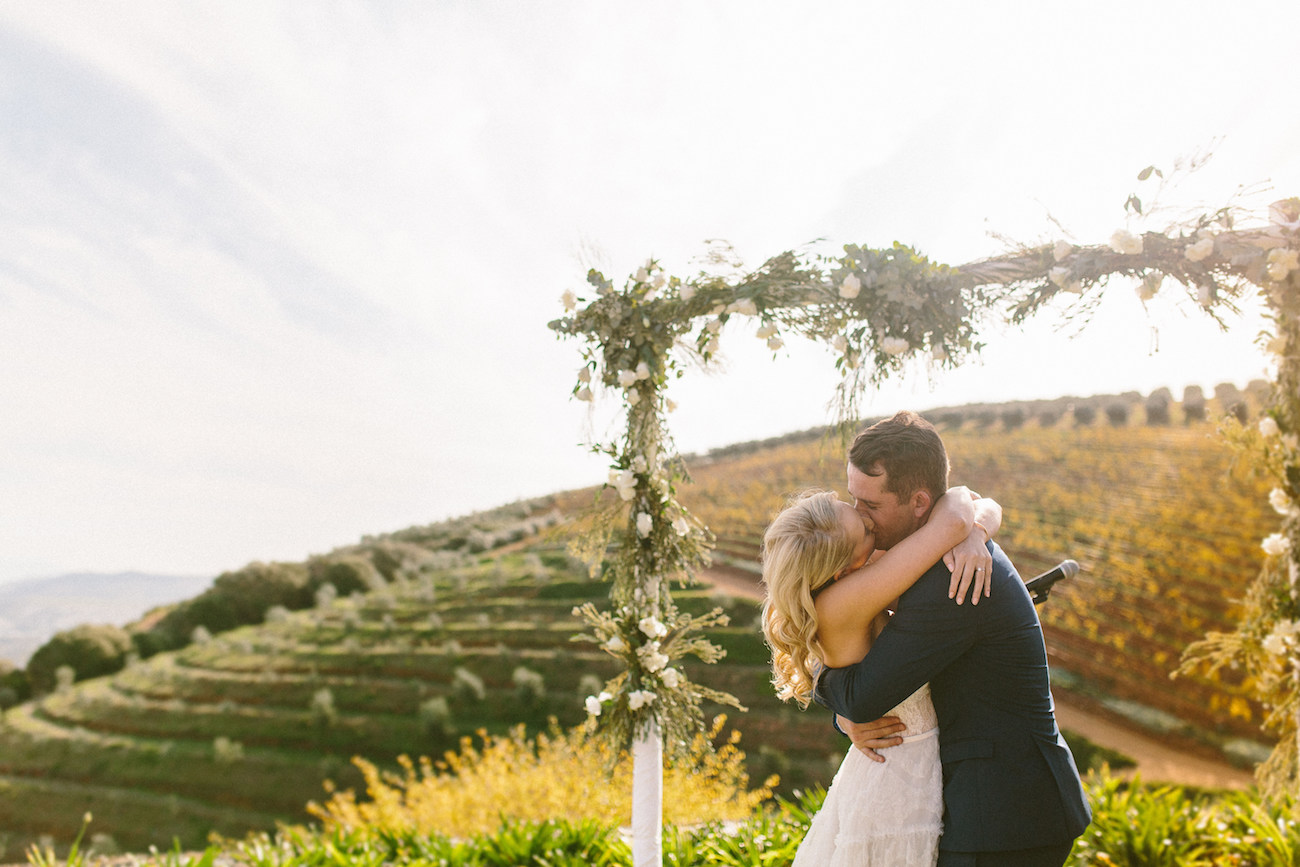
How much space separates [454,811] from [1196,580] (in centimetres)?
1052

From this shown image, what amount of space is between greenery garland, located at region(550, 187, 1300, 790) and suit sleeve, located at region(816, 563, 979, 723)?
1896 mm

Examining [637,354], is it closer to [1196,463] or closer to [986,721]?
[986,721]

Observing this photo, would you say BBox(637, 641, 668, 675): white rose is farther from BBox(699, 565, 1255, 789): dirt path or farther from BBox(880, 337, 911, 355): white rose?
BBox(699, 565, 1255, 789): dirt path

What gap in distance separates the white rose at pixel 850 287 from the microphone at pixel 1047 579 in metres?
1.66

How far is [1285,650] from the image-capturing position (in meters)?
3.45

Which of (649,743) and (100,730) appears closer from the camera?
(649,743)

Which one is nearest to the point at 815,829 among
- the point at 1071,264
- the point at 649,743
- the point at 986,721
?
the point at 986,721

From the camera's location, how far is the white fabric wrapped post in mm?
3316

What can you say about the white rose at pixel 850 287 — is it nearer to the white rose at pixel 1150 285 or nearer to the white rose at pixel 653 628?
the white rose at pixel 1150 285

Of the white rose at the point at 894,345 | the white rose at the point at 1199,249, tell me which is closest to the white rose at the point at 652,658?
the white rose at the point at 894,345

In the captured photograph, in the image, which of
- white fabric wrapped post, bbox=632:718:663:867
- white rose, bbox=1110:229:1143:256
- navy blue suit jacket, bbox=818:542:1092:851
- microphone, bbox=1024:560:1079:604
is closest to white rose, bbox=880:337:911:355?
white rose, bbox=1110:229:1143:256

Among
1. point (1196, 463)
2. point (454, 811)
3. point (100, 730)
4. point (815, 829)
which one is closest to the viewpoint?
point (815, 829)

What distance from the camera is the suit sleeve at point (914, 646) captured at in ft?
4.57

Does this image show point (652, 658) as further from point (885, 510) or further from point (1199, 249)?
point (1199, 249)
